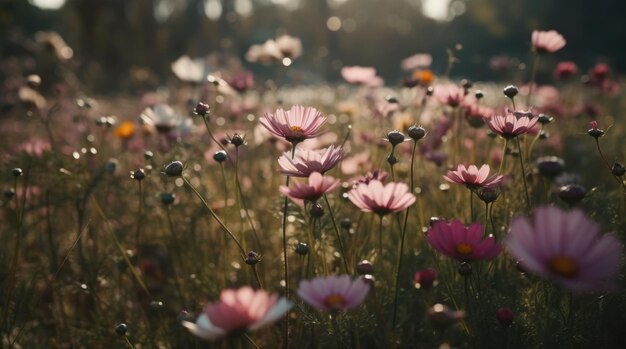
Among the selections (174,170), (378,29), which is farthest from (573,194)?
(378,29)

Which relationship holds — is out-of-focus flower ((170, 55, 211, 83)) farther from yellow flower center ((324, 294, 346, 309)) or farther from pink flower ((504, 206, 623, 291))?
pink flower ((504, 206, 623, 291))

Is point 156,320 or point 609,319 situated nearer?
point 609,319

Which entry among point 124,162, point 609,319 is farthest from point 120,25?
point 609,319

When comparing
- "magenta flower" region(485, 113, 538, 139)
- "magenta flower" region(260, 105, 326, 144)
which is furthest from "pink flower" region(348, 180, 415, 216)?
"magenta flower" region(485, 113, 538, 139)

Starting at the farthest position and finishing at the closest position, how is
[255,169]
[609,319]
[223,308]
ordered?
[255,169] → [609,319] → [223,308]

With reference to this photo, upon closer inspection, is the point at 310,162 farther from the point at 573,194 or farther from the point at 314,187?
the point at 573,194

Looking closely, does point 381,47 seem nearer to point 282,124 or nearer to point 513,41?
point 513,41

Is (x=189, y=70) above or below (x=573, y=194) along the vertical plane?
above
